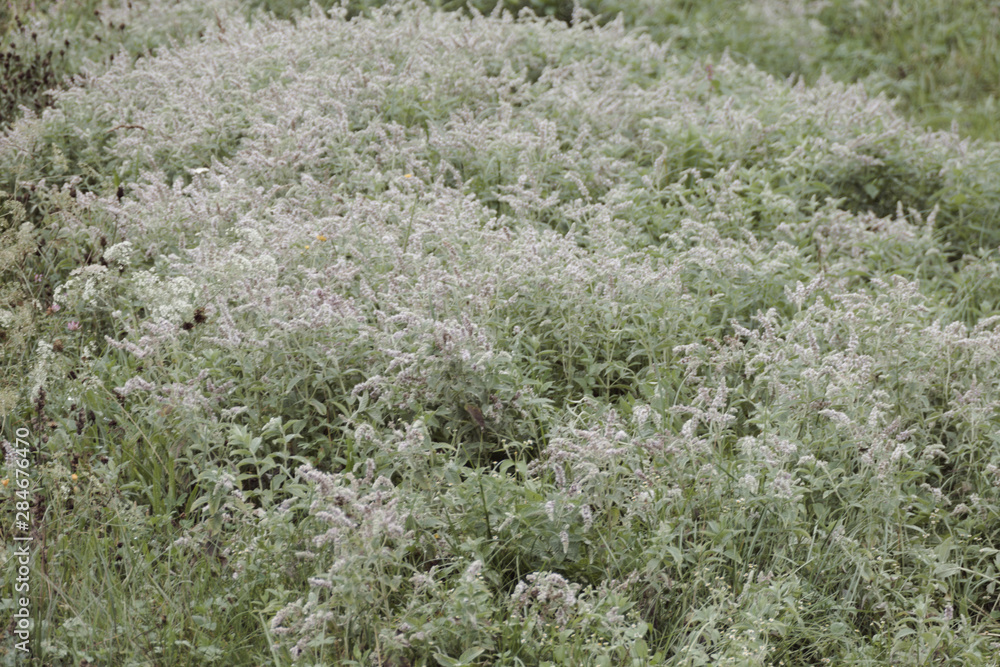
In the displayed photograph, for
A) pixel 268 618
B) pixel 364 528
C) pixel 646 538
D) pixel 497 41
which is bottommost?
pixel 268 618

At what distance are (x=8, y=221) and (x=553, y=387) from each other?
3280 mm

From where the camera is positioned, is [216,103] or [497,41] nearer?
[216,103]

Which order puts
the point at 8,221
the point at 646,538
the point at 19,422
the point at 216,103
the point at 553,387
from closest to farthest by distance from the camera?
1. the point at 646,538
2. the point at 19,422
3. the point at 553,387
4. the point at 8,221
5. the point at 216,103

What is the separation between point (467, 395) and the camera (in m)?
3.80

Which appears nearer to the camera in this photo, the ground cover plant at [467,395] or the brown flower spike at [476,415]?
the ground cover plant at [467,395]

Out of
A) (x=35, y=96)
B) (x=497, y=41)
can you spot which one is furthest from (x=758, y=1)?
(x=35, y=96)

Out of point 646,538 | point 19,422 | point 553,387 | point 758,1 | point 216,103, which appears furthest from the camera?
point 758,1

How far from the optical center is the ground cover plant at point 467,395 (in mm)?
3113

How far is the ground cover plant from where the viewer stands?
3113 mm

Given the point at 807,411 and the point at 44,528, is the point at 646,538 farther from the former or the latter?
the point at 44,528

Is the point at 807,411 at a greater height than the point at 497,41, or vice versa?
the point at 497,41

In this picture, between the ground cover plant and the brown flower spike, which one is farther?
the brown flower spike

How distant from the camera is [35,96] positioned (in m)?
6.47

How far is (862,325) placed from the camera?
436 cm
